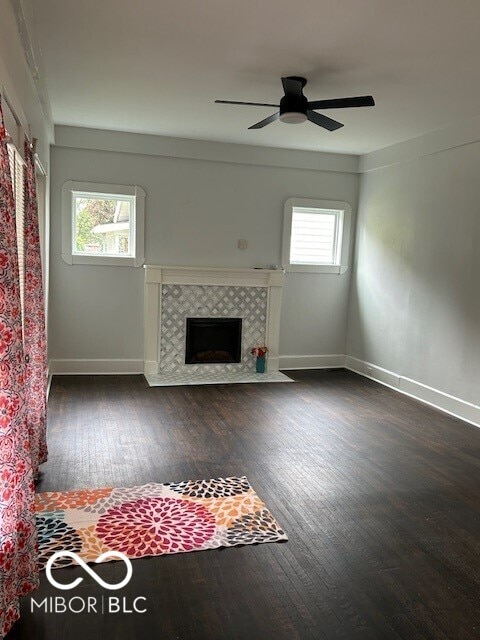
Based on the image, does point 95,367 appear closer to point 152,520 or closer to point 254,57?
point 152,520

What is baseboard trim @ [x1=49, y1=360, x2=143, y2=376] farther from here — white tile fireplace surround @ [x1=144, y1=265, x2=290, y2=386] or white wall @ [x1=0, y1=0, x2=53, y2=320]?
white wall @ [x1=0, y1=0, x2=53, y2=320]

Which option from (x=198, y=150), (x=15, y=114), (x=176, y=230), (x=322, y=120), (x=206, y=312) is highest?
(x=198, y=150)

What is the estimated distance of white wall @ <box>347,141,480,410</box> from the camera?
479cm

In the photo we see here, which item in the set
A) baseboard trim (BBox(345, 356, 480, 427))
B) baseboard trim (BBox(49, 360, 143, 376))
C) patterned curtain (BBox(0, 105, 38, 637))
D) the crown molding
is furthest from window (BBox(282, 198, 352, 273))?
patterned curtain (BBox(0, 105, 38, 637))

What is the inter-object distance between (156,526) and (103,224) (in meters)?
4.07

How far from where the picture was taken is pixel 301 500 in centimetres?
308

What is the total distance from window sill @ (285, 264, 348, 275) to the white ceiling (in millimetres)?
1876

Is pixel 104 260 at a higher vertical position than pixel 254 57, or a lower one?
lower

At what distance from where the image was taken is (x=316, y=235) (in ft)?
22.0

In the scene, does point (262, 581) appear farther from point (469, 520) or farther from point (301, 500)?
point (469, 520)

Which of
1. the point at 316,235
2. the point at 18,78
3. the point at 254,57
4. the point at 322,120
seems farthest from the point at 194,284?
the point at 18,78

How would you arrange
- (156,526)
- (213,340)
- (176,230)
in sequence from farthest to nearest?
(213,340) → (176,230) → (156,526)

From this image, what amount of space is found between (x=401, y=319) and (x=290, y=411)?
1.81 metres

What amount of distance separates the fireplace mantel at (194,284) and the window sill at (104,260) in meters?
0.17
